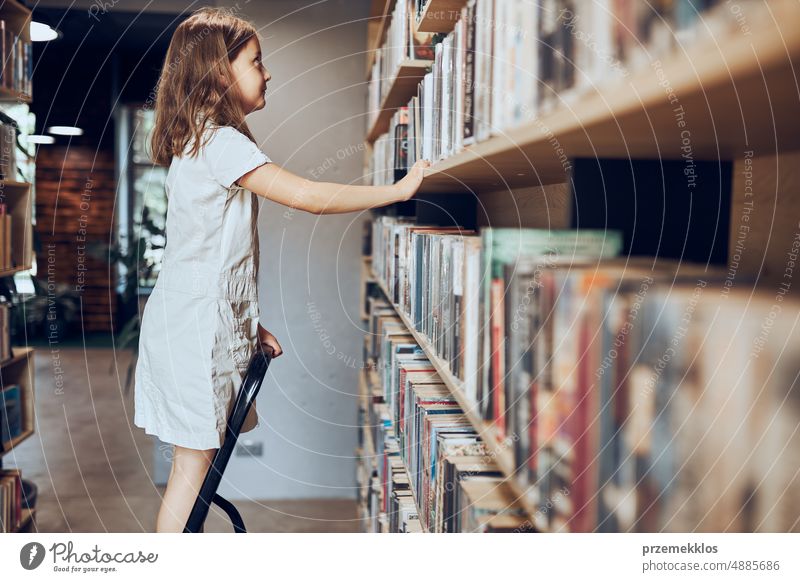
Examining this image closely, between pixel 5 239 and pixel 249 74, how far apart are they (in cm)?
118

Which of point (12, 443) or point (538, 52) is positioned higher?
point (538, 52)

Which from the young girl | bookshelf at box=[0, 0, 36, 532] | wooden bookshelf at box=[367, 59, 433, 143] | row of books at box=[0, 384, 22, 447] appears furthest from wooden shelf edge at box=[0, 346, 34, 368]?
wooden bookshelf at box=[367, 59, 433, 143]

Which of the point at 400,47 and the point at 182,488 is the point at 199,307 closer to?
the point at 182,488

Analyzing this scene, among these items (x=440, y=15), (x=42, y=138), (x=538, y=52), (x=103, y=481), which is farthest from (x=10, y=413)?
(x=42, y=138)

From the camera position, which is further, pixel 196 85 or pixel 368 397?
pixel 368 397

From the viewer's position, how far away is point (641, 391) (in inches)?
24.5

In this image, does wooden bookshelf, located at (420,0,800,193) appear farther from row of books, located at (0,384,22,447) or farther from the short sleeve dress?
row of books, located at (0,384,22,447)

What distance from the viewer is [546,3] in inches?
28.9

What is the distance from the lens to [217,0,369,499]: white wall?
3059 mm

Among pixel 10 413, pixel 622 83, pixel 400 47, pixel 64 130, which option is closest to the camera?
pixel 622 83

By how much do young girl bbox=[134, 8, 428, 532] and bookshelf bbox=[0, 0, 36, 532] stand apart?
97 centimetres

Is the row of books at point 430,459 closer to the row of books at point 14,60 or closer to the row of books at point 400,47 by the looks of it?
the row of books at point 400,47

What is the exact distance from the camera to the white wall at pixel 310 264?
306 cm
